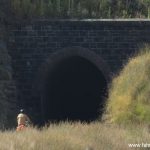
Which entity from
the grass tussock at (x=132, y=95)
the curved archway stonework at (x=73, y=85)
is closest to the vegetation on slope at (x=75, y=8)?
the curved archway stonework at (x=73, y=85)

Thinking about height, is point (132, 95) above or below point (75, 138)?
above

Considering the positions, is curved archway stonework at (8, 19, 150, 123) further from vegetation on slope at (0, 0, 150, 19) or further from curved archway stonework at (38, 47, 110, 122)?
vegetation on slope at (0, 0, 150, 19)

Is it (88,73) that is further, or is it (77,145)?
(88,73)

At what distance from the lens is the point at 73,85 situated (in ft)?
90.8

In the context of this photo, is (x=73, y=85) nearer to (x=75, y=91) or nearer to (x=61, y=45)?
(x=75, y=91)

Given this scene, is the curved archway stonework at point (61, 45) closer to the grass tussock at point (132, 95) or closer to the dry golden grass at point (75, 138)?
the grass tussock at point (132, 95)

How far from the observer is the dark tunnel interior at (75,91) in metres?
25.9

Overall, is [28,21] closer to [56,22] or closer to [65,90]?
[56,22]

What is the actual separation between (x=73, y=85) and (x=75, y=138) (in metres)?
12.7

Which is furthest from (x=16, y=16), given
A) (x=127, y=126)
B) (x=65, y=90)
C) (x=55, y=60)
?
(x=127, y=126)

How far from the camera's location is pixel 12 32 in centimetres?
2456

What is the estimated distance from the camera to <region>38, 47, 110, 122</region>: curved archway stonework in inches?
955

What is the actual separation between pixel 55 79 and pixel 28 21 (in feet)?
8.80

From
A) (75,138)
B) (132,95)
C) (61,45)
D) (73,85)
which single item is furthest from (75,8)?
(75,138)
